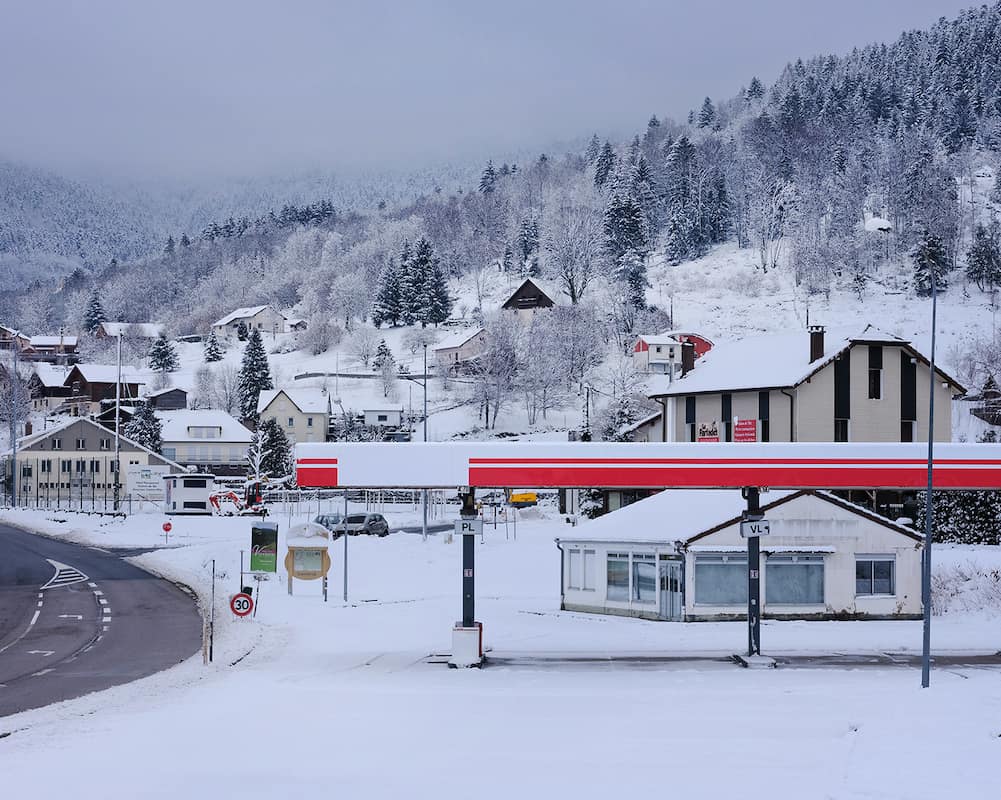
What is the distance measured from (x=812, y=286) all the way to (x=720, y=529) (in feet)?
385

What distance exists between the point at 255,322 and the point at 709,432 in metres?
140

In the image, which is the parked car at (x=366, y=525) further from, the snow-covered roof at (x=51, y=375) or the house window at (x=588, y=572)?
the snow-covered roof at (x=51, y=375)

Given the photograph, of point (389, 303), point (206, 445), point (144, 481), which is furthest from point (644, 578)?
point (389, 303)

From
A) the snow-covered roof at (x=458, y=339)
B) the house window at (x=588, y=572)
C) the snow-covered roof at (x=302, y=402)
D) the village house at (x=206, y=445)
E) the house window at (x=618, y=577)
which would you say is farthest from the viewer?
the snow-covered roof at (x=458, y=339)

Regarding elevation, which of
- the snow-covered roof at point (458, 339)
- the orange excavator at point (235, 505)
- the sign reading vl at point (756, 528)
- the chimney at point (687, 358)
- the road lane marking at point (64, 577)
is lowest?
the road lane marking at point (64, 577)

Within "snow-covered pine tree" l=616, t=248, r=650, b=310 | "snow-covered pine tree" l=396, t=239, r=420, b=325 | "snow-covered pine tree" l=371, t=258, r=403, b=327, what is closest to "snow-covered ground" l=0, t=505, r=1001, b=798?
"snow-covered pine tree" l=616, t=248, r=650, b=310

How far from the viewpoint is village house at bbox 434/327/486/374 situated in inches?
5458

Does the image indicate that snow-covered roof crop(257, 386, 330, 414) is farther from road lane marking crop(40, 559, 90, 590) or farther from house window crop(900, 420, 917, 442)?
house window crop(900, 420, 917, 442)

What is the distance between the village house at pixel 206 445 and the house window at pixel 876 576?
8257cm

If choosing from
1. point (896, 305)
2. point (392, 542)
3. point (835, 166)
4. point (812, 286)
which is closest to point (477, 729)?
point (392, 542)

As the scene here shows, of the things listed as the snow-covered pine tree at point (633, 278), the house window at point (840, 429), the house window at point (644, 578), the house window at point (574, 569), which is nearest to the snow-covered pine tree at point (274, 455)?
the house window at point (840, 429)

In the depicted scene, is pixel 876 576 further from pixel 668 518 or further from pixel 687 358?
pixel 687 358

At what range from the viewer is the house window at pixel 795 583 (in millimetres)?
34969

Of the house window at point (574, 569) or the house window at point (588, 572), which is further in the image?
the house window at point (574, 569)
